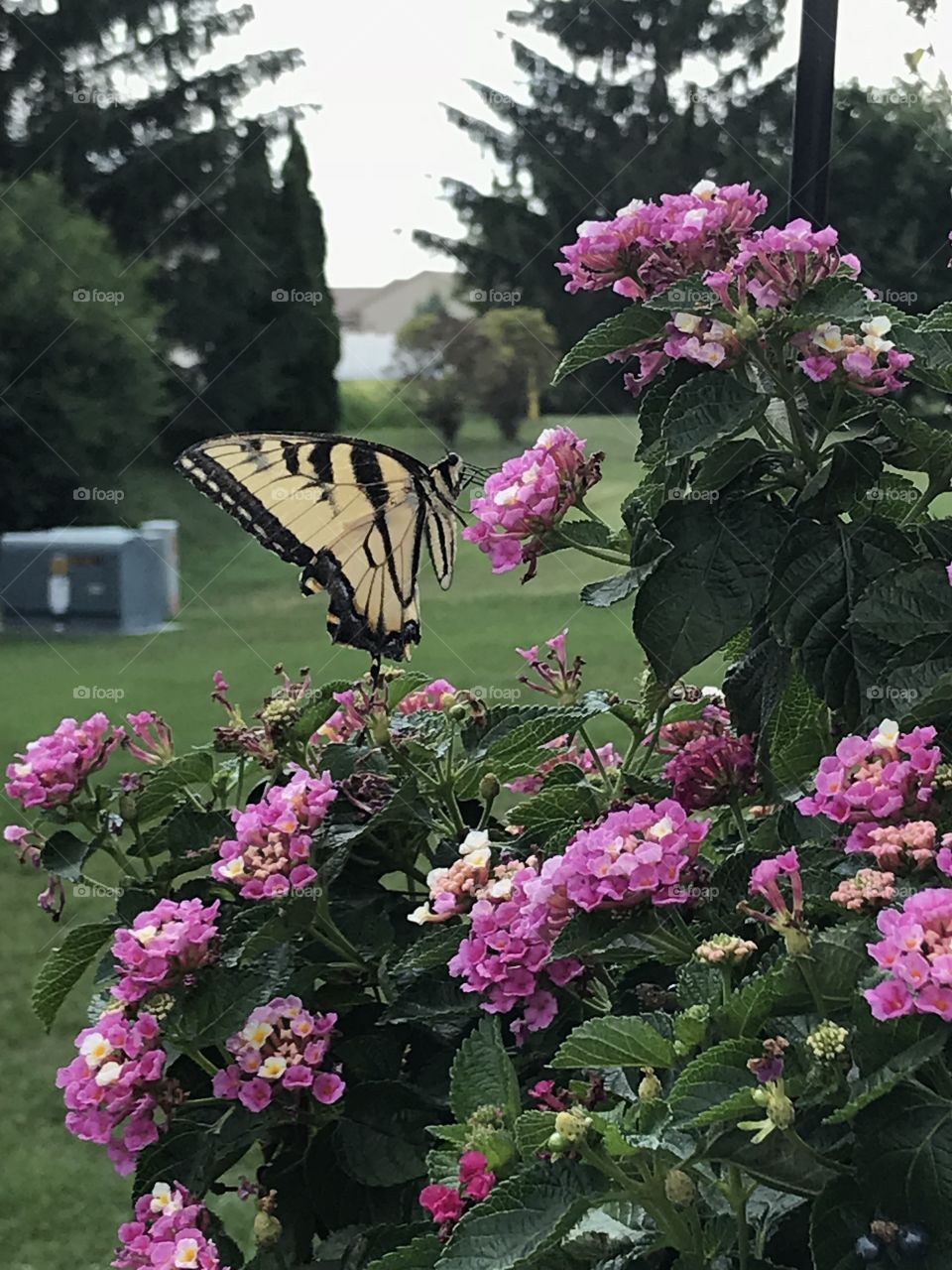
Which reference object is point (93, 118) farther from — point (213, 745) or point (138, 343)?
point (213, 745)

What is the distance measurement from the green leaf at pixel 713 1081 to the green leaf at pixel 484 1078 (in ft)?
0.47

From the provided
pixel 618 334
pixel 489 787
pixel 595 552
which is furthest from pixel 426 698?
pixel 618 334

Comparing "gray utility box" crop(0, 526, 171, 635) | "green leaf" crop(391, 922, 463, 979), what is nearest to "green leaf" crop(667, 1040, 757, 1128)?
"green leaf" crop(391, 922, 463, 979)

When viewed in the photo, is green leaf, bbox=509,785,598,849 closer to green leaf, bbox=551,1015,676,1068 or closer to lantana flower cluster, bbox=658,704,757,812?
lantana flower cluster, bbox=658,704,757,812

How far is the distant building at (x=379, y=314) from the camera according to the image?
378 cm

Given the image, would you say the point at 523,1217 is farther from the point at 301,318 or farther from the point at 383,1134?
the point at 301,318

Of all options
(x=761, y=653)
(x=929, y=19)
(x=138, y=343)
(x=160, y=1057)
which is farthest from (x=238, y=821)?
(x=138, y=343)

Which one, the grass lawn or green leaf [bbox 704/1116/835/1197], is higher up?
green leaf [bbox 704/1116/835/1197]

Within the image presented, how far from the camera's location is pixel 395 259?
3.57 meters

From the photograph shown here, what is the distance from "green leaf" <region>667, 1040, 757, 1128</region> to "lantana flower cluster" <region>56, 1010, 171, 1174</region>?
15.5 inches

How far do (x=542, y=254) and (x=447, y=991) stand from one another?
3009 mm

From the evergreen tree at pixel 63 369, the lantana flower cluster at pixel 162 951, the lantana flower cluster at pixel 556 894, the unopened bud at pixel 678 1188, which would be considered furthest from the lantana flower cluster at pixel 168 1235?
the evergreen tree at pixel 63 369

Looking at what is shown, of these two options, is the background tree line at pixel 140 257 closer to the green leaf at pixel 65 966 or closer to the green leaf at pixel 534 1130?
the green leaf at pixel 65 966

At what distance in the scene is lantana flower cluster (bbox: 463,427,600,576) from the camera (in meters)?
0.85
